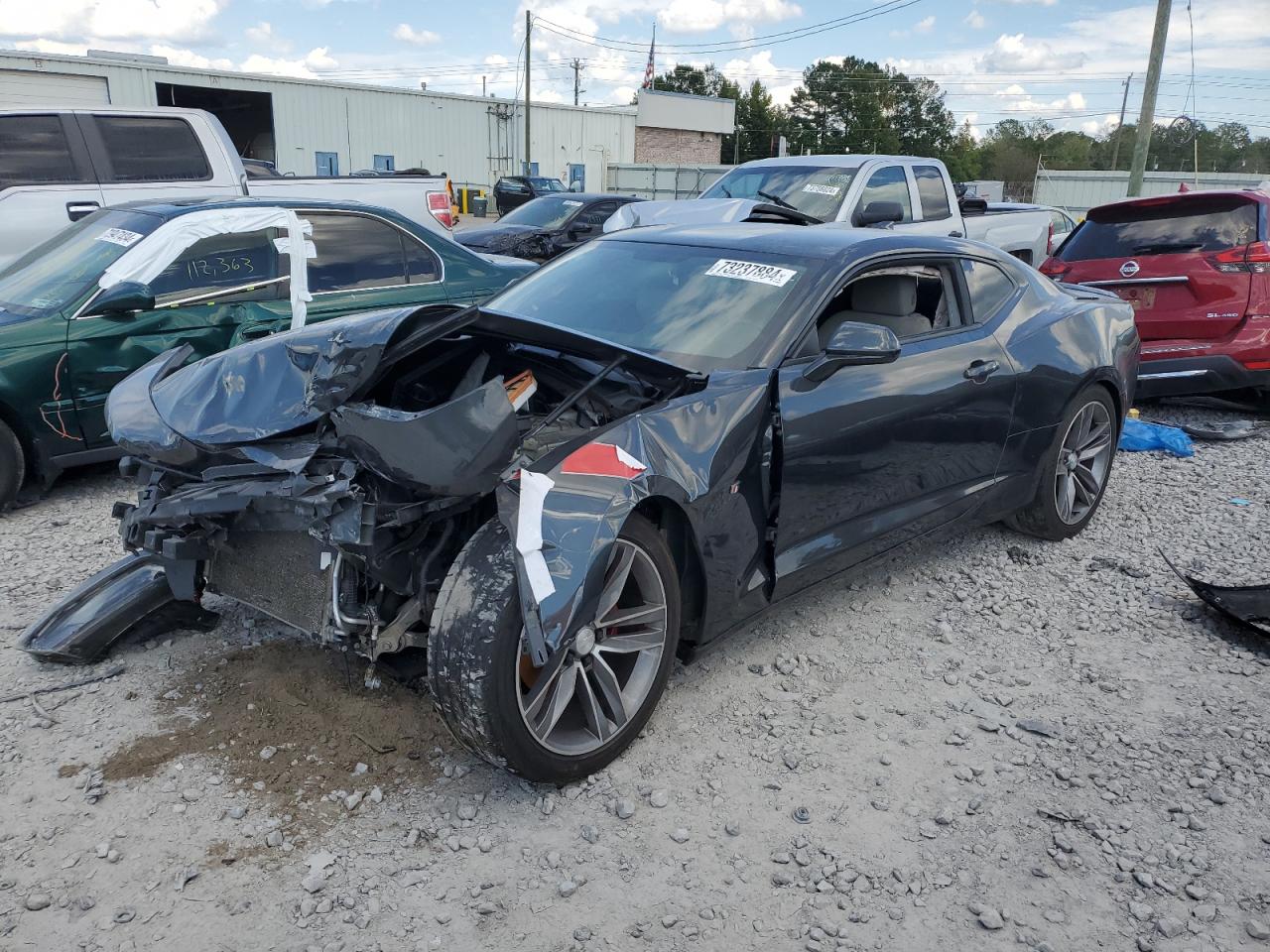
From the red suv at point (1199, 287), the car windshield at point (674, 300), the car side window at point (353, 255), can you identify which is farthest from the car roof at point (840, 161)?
the car windshield at point (674, 300)

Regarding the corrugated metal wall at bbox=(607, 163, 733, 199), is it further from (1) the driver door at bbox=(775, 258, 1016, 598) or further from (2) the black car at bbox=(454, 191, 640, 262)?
(1) the driver door at bbox=(775, 258, 1016, 598)

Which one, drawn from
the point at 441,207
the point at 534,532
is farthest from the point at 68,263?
the point at 534,532

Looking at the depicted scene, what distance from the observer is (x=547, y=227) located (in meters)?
13.1

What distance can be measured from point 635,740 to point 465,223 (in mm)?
32536

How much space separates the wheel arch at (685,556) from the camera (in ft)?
10.4

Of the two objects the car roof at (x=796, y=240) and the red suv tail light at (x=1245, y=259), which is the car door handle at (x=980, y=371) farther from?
the red suv tail light at (x=1245, y=259)

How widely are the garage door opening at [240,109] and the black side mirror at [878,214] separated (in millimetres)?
29041

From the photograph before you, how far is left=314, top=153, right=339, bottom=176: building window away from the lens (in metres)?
36.1

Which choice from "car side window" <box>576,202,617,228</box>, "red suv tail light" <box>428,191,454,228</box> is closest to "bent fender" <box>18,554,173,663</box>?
"red suv tail light" <box>428,191,454,228</box>

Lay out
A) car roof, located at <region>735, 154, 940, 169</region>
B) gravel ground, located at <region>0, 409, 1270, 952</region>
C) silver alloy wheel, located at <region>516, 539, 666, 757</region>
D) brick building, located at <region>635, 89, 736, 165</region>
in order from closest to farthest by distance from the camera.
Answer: gravel ground, located at <region>0, 409, 1270, 952</region>
silver alloy wheel, located at <region>516, 539, 666, 757</region>
car roof, located at <region>735, 154, 940, 169</region>
brick building, located at <region>635, 89, 736, 165</region>

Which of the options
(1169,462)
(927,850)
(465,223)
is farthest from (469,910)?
(465,223)

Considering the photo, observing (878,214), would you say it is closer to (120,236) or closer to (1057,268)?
(1057,268)

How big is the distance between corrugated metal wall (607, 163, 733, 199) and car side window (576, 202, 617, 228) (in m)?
21.3

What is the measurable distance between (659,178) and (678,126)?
13.0 metres
